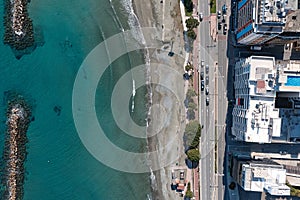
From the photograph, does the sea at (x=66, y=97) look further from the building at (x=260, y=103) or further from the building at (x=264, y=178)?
the building at (x=260, y=103)

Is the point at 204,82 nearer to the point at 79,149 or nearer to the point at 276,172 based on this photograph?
the point at 276,172

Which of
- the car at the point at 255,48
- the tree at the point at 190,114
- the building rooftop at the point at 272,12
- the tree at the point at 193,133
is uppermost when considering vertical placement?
the building rooftop at the point at 272,12

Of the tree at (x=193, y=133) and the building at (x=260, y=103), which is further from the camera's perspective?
the tree at (x=193, y=133)

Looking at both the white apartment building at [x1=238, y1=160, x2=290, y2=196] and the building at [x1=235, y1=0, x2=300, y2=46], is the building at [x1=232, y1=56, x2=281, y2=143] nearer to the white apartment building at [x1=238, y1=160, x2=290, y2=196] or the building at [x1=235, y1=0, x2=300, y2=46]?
the white apartment building at [x1=238, y1=160, x2=290, y2=196]

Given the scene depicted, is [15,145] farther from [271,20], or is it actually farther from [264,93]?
[271,20]

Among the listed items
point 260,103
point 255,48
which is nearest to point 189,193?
point 260,103

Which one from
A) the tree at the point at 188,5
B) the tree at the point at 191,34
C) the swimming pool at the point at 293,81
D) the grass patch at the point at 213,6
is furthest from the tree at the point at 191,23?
the swimming pool at the point at 293,81

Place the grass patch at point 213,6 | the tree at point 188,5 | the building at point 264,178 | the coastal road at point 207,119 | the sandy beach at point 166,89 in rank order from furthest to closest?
the sandy beach at point 166,89, the coastal road at point 207,119, the grass patch at point 213,6, the tree at point 188,5, the building at point 264,178
